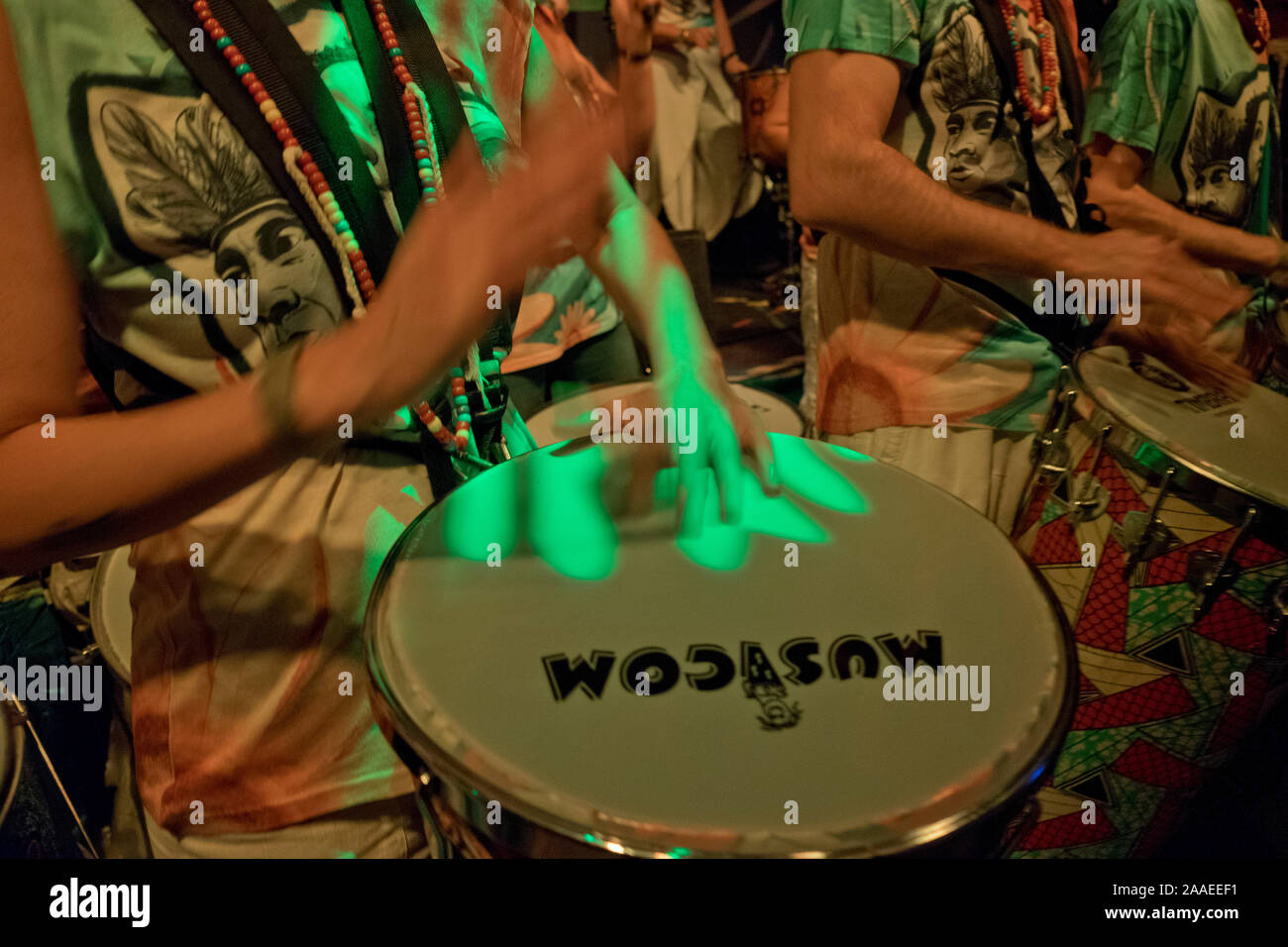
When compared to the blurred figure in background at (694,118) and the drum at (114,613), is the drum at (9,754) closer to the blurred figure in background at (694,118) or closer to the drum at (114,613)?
the drum at (114,613)

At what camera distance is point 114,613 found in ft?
3.73

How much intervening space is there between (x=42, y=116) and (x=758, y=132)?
2646 mm

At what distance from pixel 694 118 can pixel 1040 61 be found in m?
2.92

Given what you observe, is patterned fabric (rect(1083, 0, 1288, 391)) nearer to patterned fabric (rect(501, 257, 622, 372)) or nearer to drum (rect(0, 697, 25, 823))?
patterned fabric (rect(501, 257, 622, 372))

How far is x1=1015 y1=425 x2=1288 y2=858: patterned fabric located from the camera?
1.00 meters

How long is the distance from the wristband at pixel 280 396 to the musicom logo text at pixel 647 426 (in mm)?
343

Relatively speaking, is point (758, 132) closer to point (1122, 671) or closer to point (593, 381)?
point (593, 381)

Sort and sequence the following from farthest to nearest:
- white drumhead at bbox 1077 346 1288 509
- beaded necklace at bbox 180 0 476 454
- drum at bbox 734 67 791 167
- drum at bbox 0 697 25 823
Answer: drum at bbox 734 67 791 167, white drumhead at bbox 1077 346 1288 509, drum at bbox 0 697 25 823, beaded necklace at bbox 180 0 476 454

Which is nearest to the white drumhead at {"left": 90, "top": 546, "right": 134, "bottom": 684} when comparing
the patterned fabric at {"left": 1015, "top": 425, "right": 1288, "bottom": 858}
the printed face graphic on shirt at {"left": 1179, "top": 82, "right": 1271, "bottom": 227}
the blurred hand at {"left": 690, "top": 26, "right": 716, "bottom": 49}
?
the patterned fabric at {"left": 1015, "top": 425, "right": 1288, "bottom": 858}

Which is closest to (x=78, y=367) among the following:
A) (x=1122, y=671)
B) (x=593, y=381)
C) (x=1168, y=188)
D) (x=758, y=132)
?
(x=593, y=381)

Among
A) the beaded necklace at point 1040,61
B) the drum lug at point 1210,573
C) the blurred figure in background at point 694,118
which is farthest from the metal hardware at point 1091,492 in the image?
the blurred figure in background at point 694,118

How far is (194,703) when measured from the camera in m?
0.71

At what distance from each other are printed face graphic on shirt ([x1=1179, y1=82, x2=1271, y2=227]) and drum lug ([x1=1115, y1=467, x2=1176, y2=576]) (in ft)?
2.46
